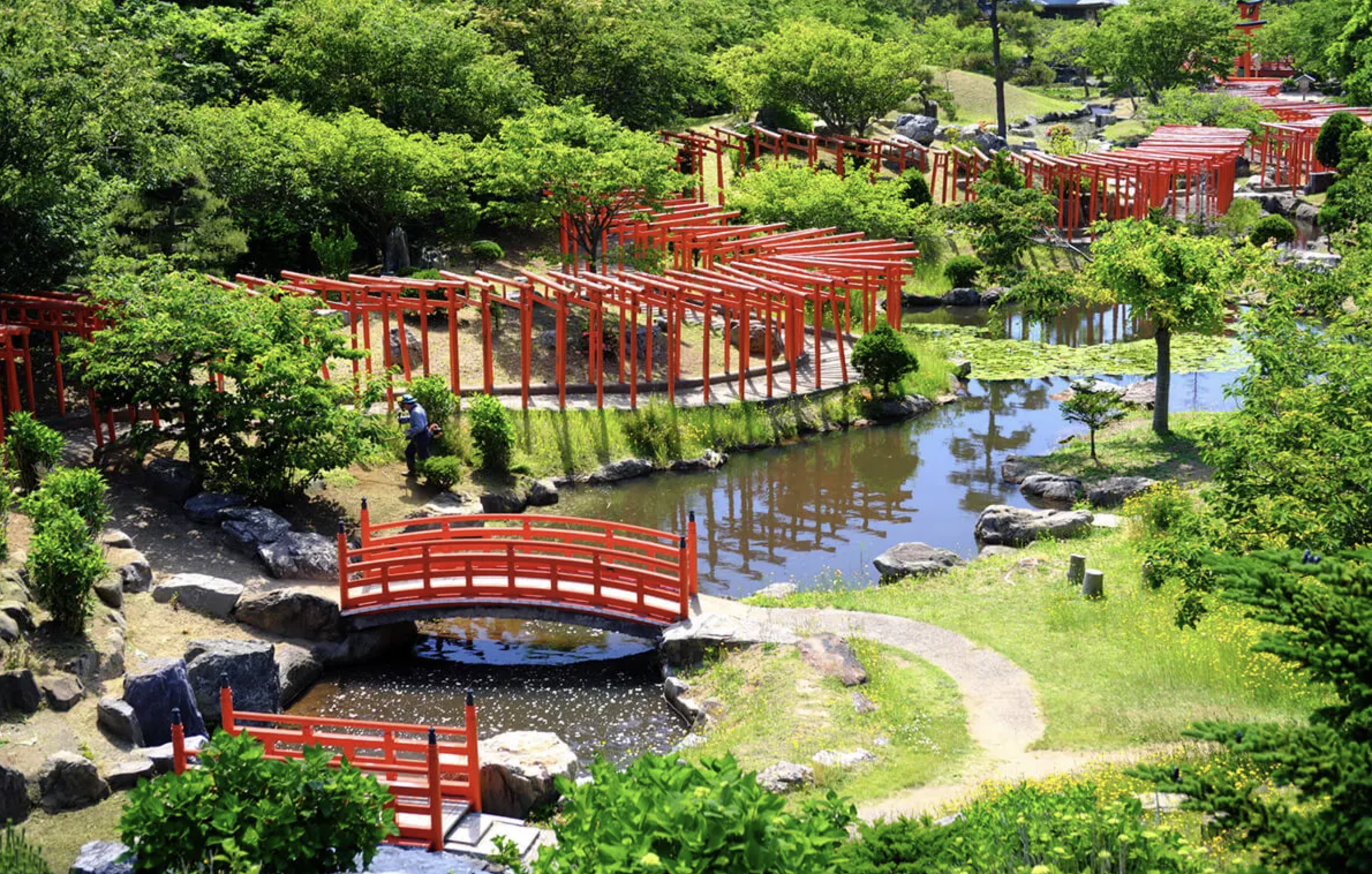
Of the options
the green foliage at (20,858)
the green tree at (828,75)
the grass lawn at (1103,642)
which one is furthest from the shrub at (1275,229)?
the green foliage at (20,858)

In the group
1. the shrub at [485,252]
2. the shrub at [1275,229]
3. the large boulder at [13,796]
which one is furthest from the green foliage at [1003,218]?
the large boulder at [13,796]

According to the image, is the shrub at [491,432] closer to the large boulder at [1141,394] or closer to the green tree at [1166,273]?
the green tree at [1166,273]

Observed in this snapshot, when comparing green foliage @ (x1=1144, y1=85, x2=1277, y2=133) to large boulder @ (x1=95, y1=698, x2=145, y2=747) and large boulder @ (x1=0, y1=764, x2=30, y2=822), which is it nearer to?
large boulder @ (x1=95, y1=698, x2=145, y2=747)

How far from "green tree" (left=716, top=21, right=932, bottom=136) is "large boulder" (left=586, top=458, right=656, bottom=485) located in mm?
28300

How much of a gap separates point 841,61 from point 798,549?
31724 millimetres

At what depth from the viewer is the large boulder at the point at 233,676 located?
55.3 ft

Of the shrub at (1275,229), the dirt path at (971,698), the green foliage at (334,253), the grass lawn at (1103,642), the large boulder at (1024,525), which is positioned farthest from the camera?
the shrub at (1275,229)

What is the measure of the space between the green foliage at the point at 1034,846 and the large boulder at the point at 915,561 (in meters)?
11.2

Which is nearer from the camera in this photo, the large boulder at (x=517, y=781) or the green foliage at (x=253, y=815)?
the green foliage at (x=253, y=815)

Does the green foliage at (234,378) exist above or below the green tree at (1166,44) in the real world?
below

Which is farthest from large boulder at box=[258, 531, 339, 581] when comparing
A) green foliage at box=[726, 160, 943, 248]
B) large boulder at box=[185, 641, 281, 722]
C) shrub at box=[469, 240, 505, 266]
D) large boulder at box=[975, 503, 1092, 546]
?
green foliage at box=[726, 160, 943, 248]

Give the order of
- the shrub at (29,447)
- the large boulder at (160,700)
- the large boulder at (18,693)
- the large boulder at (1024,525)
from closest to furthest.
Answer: the large boulder at (18,693)
the large boulder at (160,700)
the shrub at (29,447)
the large boulder at (1024,525)

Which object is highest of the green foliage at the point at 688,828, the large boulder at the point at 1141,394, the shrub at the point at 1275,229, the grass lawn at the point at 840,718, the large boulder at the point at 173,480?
the shrub at the point at 1275,229

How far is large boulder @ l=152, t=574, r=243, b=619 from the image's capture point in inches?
748
